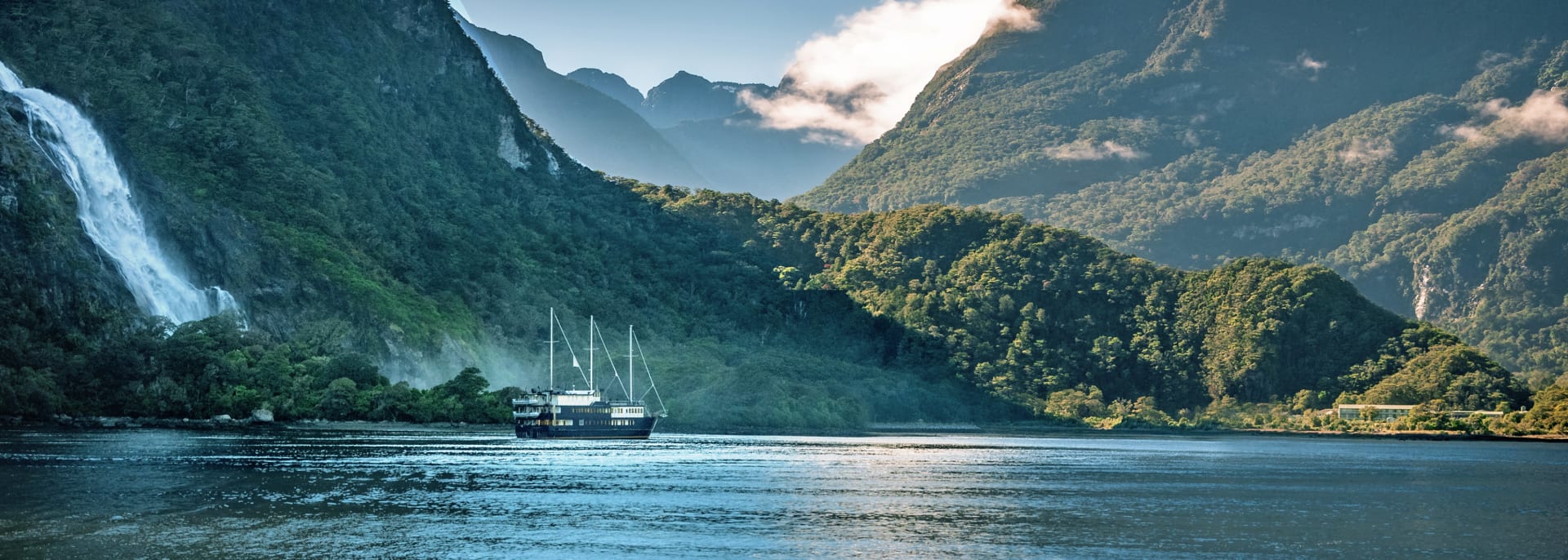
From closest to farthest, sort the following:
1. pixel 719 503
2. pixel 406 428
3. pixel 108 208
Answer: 1. pixel 719 503
2. pixel 108 208
3. pixel 406 428

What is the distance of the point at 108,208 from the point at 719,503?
376 feet

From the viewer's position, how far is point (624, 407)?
14625cm

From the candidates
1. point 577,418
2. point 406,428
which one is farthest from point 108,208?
point 577,418

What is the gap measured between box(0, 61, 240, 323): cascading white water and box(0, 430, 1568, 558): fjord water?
41160mm

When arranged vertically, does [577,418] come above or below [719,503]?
above

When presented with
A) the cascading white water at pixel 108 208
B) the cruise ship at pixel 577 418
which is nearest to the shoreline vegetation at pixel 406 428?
the cruise ship at pixel 577 418

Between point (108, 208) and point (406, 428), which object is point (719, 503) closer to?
point (406, 428)

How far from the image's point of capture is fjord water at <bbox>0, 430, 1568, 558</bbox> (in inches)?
2131

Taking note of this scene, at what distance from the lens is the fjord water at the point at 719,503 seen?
54125 mm

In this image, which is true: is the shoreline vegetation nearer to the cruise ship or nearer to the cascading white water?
the cruise ship

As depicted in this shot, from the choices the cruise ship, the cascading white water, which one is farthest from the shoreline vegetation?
the cascading white water

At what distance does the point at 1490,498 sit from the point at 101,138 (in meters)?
150

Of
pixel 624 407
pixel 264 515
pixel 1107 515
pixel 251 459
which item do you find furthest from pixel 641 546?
pixel 624 407

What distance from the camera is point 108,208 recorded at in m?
158
